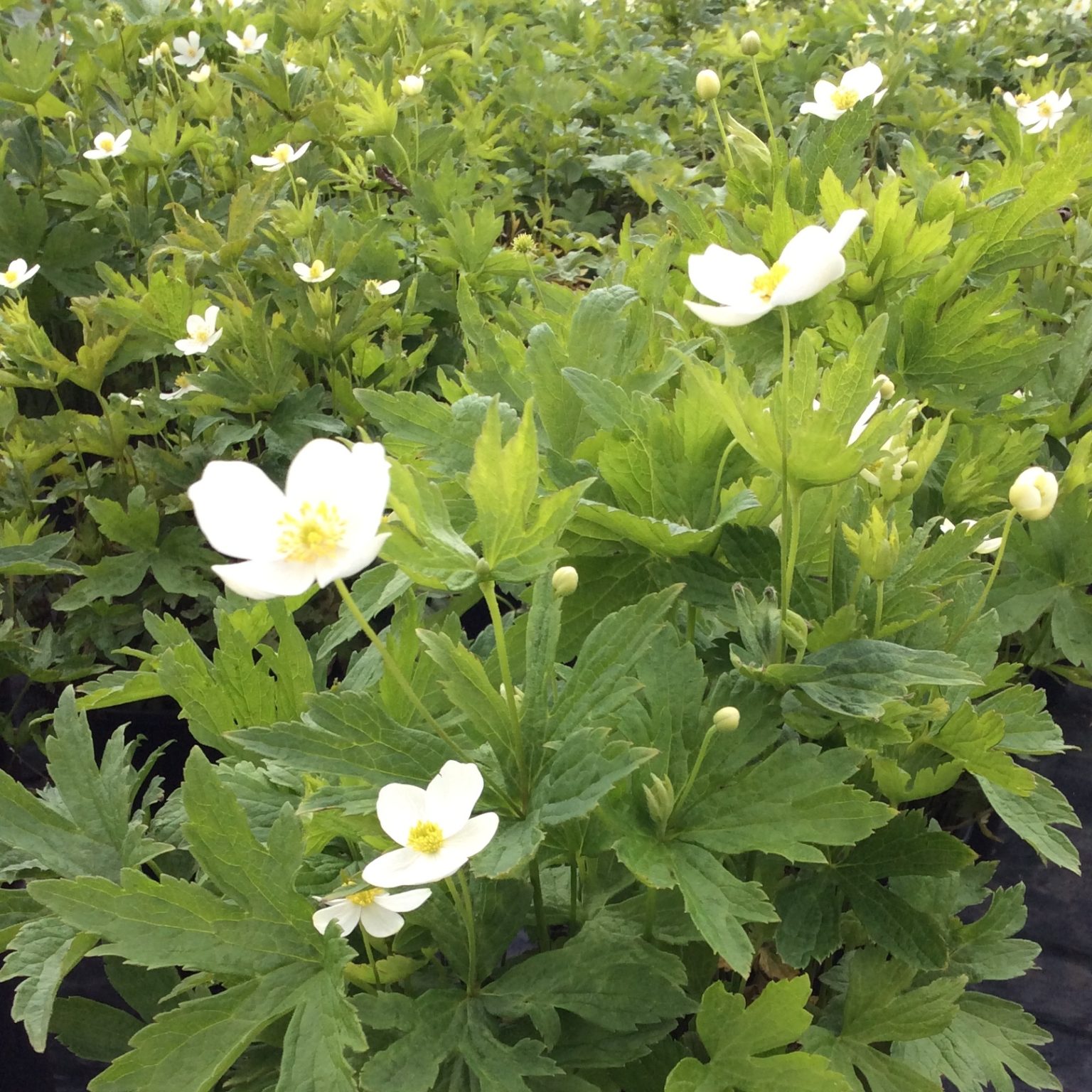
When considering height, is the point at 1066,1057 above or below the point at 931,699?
below

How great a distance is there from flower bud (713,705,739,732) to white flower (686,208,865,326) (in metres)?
0.26

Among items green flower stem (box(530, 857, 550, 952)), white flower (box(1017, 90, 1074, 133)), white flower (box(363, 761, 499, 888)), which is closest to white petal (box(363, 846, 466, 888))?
white flower (box(363, 761, 499, 888))

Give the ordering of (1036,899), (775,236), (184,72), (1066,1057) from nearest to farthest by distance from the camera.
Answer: (775,236), (1066,1057), (1036,899), (184,72)

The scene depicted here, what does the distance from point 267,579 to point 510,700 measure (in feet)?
0.54

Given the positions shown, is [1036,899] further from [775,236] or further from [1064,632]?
[775,236]

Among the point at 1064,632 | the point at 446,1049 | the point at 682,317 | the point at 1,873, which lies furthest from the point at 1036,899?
the point at 1,873

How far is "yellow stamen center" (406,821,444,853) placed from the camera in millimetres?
550

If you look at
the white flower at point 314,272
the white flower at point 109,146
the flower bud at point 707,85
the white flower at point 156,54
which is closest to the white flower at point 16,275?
the white flower at point 109,146

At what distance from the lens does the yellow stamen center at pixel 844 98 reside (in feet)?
3.96

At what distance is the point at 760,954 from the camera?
0.80 meters

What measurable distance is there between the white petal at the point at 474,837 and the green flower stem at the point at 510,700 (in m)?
0.05

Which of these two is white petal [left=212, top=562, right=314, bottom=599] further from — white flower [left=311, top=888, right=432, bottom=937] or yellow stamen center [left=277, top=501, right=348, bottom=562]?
white flower [left=311, top=888, right=432, bottom=937]

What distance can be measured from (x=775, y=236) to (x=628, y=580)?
15.9 inches

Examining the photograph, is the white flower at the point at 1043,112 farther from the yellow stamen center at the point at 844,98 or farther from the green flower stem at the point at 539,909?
the green flower stem at the point at 539,909
